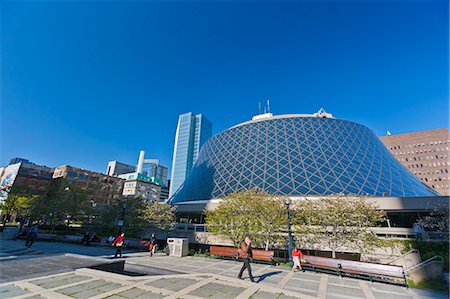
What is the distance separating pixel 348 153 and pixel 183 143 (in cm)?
12227

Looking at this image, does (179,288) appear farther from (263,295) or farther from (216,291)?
(263,295)

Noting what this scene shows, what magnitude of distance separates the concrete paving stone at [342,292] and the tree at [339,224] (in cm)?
638

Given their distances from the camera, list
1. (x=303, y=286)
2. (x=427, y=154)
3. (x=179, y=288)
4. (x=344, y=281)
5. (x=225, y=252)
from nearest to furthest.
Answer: (x=179, y=288) → (x=303, y=286) → (x=344, y=281) → (x=225, y=252) → (x=427, y=154)

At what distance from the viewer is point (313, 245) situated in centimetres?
1557

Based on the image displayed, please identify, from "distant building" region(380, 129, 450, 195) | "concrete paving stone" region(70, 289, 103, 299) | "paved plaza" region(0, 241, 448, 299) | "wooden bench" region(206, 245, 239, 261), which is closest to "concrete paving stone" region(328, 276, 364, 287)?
"paved plaza" region(0, 241, 448, 299)

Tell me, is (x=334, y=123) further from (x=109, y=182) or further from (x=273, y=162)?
(x=109, y=182)

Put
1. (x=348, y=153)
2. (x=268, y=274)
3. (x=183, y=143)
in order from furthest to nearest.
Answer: (x=183, y=143)
(x=348, y=153)
(x=268, y=274)

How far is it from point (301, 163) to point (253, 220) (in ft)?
59.8

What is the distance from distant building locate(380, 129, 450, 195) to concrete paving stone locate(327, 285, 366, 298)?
9699cm

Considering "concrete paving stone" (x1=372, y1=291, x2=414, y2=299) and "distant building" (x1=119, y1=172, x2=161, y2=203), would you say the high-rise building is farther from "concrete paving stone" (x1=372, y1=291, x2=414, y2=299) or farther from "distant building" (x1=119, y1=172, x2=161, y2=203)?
"concrete paving stone" (x1=372, y1=291, x2=414, y2=299)

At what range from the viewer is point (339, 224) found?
14.0 metres

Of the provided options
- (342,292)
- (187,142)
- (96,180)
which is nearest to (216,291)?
(342,292)

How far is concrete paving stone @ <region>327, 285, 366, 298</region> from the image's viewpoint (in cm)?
710

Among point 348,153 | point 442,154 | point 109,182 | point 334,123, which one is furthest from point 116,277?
point 442,154
